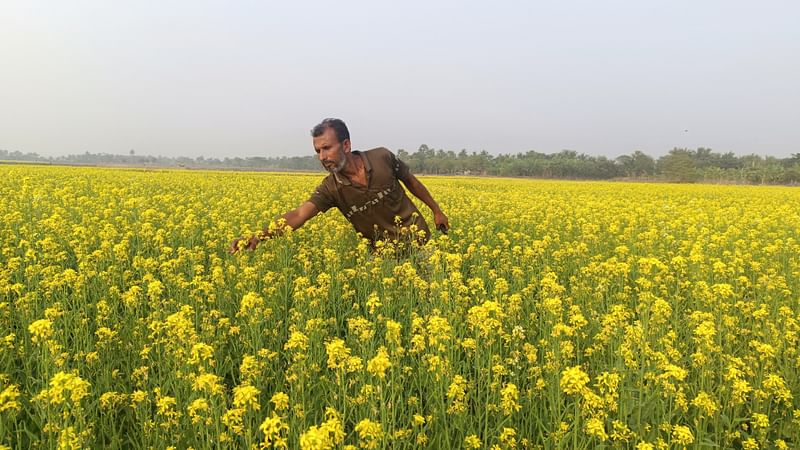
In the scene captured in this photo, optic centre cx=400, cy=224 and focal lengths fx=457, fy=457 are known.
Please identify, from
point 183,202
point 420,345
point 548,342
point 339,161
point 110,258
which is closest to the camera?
point 420,345

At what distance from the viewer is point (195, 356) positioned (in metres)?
2.11

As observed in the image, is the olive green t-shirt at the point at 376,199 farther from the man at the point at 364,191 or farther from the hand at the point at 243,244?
the hand at the point at 243,244

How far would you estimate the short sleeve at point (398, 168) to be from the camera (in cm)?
544

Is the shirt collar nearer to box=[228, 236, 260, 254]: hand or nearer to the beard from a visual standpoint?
the beard

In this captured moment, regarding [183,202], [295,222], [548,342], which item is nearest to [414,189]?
[295,222]

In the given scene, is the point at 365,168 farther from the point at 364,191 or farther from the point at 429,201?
the point at 429,201

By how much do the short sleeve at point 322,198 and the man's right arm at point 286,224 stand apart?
0.19 feet

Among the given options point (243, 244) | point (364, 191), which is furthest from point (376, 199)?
point (243, 244)

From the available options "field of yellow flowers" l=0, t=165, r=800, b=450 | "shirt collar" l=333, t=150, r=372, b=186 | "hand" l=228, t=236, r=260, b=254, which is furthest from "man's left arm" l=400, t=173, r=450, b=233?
"hand" l=228, t=236, r=260, b=254

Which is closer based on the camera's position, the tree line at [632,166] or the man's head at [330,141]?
the man's head at [330,141]

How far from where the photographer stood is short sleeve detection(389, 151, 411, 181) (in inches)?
214

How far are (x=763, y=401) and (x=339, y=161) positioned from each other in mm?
3818

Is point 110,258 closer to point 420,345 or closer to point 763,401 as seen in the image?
point 420,345

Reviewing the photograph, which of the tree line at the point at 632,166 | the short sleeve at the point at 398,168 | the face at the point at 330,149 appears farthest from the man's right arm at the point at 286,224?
the tree line at the point at 632,166
